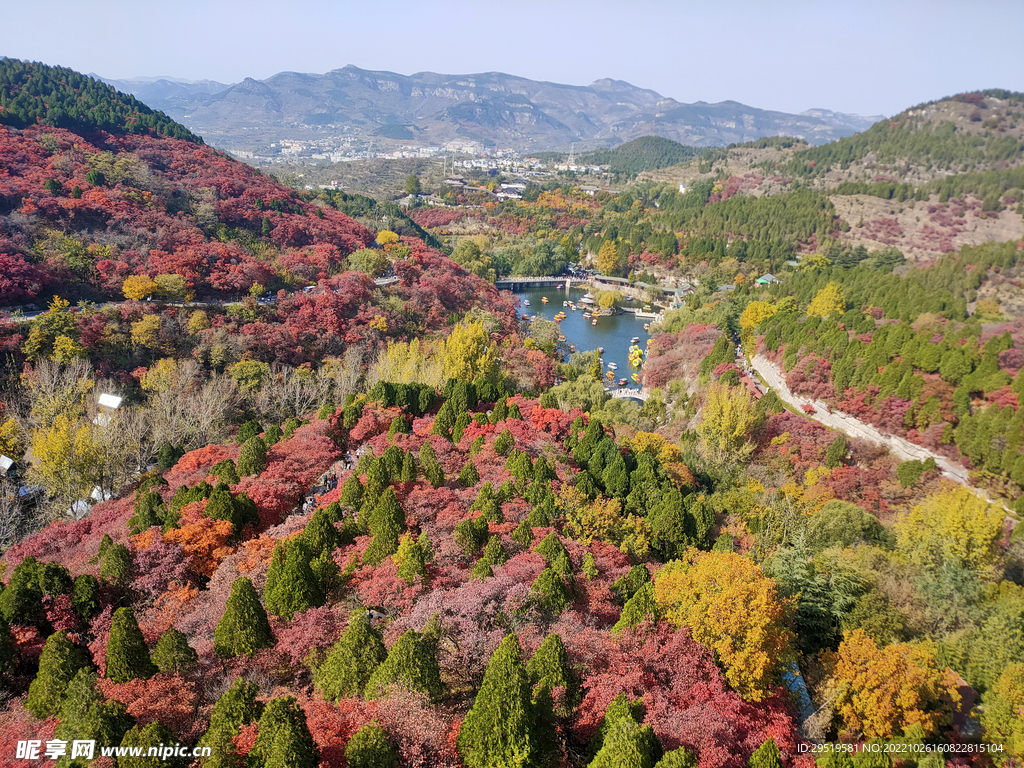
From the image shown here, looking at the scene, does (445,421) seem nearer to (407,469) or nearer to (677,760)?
(407,469)

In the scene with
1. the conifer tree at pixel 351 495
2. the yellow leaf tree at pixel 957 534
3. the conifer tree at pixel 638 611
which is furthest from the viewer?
the yellow leaf tree at pixel 957 534

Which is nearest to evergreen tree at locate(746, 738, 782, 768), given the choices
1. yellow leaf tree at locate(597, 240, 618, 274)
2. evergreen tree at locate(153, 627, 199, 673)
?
evergreen tree at locate(153, 627, 199, 673)

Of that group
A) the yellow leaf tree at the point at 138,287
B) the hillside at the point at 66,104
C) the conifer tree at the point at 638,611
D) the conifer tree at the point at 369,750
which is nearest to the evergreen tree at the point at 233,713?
the conifer tree at the point at 369,750

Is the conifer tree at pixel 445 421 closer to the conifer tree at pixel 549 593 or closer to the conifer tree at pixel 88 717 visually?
the conifer tree at pixel 549 593

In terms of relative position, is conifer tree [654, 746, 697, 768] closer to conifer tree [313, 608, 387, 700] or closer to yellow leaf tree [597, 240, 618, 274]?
conifer tree [313, 608, 387, 700]

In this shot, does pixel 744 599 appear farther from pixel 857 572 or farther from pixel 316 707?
pixel 316 707

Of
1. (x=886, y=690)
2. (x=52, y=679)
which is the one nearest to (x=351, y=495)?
(x=52, y=679)
